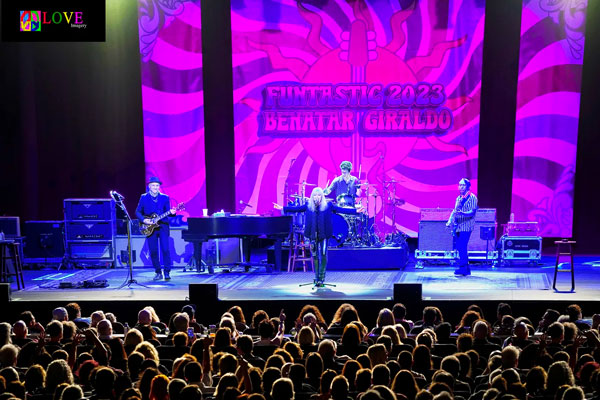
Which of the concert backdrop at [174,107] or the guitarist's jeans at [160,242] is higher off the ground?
the concert backdrop at [174,107]

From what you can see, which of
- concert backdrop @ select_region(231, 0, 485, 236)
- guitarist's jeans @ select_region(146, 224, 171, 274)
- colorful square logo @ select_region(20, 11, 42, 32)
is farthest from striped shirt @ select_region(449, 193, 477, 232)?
colorful square logo @ select_region(20, 11, 42, 32)

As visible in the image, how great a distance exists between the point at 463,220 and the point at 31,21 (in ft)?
29.1

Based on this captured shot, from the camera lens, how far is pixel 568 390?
13.9 feet

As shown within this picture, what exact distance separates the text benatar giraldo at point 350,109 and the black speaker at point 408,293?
6.26m

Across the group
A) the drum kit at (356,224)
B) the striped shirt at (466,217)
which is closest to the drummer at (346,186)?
the drum kit at (356,224)

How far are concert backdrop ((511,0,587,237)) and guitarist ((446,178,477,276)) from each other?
2.87m

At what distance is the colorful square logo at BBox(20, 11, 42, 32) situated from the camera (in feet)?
39.6

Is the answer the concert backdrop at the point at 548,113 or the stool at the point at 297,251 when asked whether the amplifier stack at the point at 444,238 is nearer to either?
the concert backdrop at the point at 548,113

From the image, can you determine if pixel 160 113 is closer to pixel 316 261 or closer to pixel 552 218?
pixel 316 261

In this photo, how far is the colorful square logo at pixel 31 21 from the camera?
1208 cm

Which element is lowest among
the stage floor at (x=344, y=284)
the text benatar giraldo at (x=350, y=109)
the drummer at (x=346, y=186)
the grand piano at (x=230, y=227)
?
the stage floor at (x=344, y=284)

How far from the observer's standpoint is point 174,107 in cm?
1468

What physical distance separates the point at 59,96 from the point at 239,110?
4.24 meters

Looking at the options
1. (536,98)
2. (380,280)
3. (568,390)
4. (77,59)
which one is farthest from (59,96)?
(568,390)
